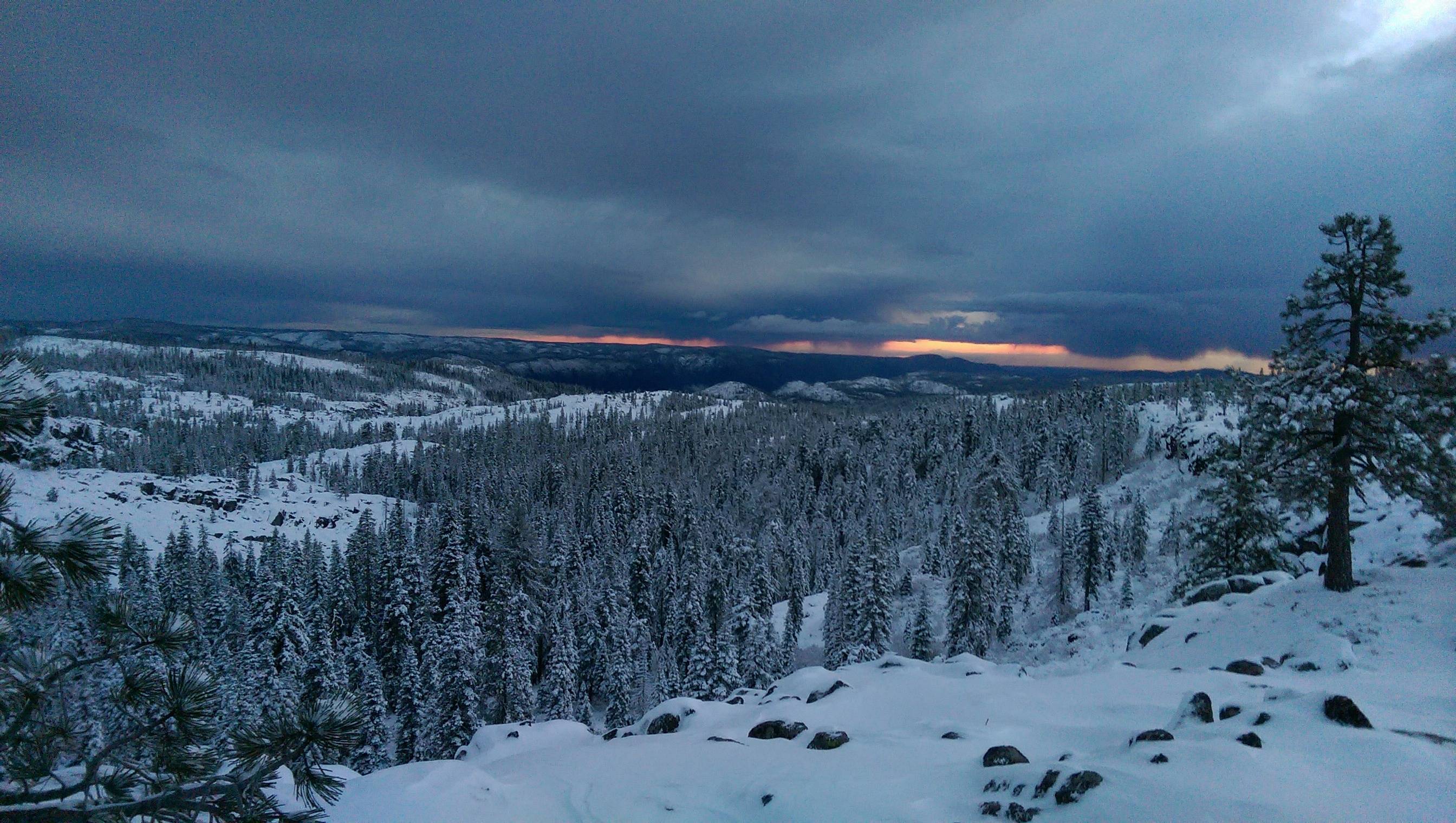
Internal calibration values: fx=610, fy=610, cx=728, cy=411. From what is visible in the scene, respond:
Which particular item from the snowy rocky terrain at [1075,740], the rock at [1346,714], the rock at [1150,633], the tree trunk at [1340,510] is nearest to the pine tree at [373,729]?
the snowy rocky terrain at [1075,740]

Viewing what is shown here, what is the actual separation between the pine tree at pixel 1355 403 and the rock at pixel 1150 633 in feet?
14.8

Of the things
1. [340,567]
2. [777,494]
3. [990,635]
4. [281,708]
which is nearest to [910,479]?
[777,494]

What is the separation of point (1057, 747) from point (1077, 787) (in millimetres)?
3375

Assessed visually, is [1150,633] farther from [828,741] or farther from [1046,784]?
[1046,784]

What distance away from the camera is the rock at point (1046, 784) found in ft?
28.6

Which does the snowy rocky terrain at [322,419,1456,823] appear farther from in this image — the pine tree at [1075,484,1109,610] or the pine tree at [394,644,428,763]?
the pine tree at [1075,484,1109,610]

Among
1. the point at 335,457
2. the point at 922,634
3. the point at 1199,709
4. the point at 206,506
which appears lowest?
the point at 335,457

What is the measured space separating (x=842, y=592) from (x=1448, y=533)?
2964 centimetres

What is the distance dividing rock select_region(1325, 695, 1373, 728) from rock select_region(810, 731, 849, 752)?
8076 millimetres

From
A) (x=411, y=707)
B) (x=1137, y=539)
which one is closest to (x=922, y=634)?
(x=411, y=707)

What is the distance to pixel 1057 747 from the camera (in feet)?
37.1

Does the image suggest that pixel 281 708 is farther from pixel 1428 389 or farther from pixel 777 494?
pixel 777 494

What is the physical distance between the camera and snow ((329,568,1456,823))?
26.0 feet

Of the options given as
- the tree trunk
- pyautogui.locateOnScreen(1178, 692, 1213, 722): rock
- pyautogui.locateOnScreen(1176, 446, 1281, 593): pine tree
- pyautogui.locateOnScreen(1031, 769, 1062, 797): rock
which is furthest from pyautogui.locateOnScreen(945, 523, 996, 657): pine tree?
pyautogui.locateOnScreen(1031, 769, 1062, 797): rock
